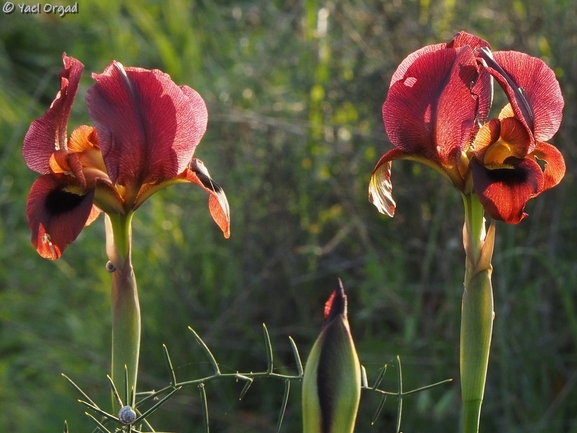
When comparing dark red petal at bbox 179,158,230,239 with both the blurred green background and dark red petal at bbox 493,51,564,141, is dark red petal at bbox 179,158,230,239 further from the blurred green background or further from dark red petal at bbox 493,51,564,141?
the blurred green background

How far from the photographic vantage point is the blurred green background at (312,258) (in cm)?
201

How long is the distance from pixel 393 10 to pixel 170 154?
169 centimetres

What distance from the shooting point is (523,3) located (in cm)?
221

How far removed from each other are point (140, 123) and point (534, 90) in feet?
0.99

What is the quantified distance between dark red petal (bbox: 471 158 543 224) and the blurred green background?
1183 mm

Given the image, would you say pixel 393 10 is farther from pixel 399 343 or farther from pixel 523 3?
pixel 399 343

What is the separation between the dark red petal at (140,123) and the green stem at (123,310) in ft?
0.13

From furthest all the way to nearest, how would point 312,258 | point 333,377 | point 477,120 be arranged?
point 312,258
point 477,120
point 333,377

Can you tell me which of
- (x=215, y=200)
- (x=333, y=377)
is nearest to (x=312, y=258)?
(x=215, y=200)

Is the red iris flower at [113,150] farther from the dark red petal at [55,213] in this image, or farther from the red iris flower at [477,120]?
the red iris flower at [477,120]

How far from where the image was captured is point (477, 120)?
72cm

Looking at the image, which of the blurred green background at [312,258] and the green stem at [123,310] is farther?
the blurred green background at [312,258]

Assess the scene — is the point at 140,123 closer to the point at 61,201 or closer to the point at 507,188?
the point at 61,201

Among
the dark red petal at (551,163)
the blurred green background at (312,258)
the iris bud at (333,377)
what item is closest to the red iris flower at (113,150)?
the iris bud at (333,377)
